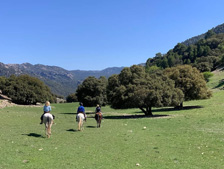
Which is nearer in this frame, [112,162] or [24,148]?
[112,162]

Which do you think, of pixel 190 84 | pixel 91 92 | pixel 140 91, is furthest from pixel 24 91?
pixel 190 84

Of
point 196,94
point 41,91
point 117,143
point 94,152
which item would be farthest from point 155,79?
point 41,91

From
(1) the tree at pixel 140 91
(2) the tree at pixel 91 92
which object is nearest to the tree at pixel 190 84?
(1) the tree at pixel 140 91

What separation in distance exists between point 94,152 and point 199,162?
551cm

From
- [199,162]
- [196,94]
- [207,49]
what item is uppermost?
[207,49]

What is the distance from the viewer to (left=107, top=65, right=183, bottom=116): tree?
117 feet

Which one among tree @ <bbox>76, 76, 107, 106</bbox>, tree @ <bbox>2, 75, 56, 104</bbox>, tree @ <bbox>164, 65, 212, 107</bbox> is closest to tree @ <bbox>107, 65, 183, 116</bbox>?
tree @ <bbox>164, 65, 212, 107</bbox>

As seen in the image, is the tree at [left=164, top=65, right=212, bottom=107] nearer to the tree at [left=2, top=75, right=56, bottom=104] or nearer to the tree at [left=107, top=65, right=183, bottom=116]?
the tree at [left=107, top=65, right=183, bottom=116]

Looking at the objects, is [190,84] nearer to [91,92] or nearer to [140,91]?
[140,91]

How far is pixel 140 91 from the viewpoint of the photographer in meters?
35.7

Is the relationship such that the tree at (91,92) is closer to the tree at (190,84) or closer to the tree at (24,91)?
the tree at (190,84)

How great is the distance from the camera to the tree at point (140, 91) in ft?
117

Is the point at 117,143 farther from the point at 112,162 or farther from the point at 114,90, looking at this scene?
the point at 114,90

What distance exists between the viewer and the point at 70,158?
11047mm
